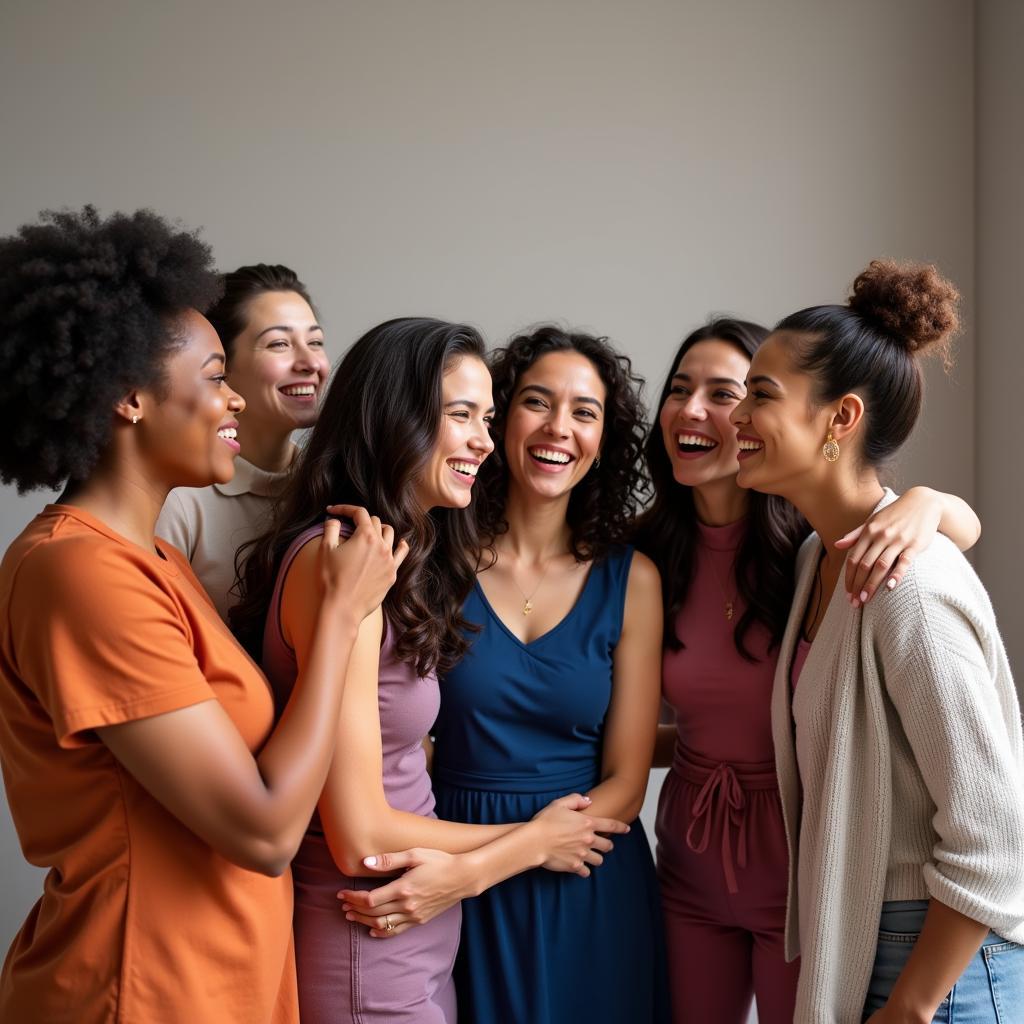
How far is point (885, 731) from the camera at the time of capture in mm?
1552

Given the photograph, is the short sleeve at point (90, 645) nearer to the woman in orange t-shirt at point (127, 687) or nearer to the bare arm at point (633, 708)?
the woman in orange t-shirt at point (127, 687)

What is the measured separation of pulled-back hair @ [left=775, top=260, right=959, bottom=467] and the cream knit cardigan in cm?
25

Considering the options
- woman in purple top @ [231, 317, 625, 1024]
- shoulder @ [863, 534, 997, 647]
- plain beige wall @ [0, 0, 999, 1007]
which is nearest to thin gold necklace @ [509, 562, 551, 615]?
woman in purple top @ [231, 317, 625, 1024]

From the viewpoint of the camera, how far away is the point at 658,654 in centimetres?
216

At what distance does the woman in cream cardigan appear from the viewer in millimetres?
1471

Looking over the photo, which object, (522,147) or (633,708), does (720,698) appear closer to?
(633,708)

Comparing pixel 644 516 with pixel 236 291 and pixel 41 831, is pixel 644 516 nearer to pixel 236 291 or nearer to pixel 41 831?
pixel 236 291

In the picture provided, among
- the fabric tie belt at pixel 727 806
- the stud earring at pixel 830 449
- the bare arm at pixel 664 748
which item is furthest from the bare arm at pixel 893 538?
the bare arm at pixel 664 748

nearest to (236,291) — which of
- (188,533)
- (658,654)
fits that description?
(188,533)

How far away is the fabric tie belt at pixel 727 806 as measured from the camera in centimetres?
203

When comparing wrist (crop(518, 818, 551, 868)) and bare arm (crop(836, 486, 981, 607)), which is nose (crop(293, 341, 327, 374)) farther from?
bare arm (crop(836, 486, 981, 607))

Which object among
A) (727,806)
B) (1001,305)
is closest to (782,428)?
(727,806)

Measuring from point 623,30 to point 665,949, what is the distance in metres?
2.64

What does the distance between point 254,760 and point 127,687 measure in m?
0.20
